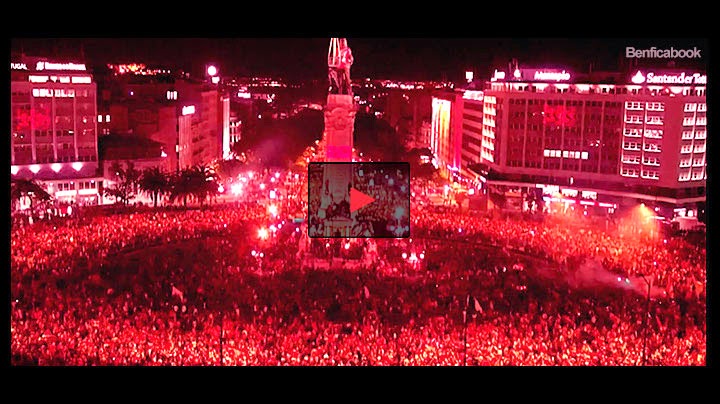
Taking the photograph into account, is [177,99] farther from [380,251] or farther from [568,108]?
[380,251]

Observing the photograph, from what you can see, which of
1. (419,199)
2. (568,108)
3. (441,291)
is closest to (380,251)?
(441,291)

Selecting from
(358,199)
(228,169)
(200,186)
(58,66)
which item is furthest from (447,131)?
(358,199)

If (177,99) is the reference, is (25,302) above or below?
below

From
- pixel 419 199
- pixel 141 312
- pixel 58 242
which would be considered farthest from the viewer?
pixel 419 199

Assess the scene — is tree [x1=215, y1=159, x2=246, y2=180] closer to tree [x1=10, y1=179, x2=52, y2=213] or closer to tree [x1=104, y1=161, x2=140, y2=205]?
tree [x1=104, y1=161, x2=140, y2=205]

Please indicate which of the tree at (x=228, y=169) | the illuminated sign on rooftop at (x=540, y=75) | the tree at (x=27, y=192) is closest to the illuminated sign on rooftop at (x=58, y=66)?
the tree at (x=27, y=192)

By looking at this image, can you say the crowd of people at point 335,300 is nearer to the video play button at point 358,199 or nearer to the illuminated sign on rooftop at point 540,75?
the video play button at point 358,199
